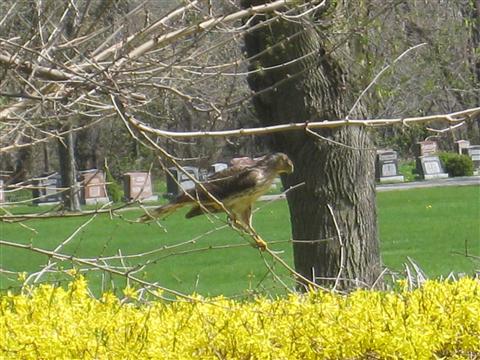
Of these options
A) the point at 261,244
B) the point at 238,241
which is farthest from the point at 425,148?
A: the point at 261,244

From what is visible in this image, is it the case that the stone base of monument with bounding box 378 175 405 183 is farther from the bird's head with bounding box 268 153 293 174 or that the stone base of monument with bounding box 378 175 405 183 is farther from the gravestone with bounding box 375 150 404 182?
the bird's head with bounding box 268 153 293 174

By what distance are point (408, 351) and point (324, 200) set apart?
3587 millimetres

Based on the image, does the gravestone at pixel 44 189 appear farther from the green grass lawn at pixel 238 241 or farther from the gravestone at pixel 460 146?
the gravestone at pixel 460 146

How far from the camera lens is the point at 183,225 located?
26344mm

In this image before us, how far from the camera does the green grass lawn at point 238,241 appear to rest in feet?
50.8

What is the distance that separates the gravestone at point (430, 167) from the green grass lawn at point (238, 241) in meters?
7.23

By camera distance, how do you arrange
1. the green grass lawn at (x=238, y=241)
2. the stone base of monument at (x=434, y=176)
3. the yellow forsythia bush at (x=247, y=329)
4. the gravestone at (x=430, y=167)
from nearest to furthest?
the yellow forsythia bush at (x=247, y=329) < the green grass lawn at (x=238, y=241) < the stone base of monument at (x=434, y=176) < the gravestone at (x=430, y=167)

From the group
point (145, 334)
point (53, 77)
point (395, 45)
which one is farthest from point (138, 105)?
point (395, 45)

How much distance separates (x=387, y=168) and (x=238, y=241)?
19498mm

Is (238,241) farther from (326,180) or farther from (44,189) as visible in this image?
(44,189)

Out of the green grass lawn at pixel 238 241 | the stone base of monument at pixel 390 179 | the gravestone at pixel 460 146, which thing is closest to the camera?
the green grass lawn at pixel 238 241

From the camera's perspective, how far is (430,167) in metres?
40.7

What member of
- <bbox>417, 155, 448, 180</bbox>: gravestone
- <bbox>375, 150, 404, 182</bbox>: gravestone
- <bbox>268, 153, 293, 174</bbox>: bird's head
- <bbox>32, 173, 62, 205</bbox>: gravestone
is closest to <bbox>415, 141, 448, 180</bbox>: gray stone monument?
<bbox>417, 155, 448, 180</bbox>: gravestone

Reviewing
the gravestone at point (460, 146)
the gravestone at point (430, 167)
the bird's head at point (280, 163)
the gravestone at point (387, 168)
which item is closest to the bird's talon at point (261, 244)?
the bird's head at point (280, 163)
